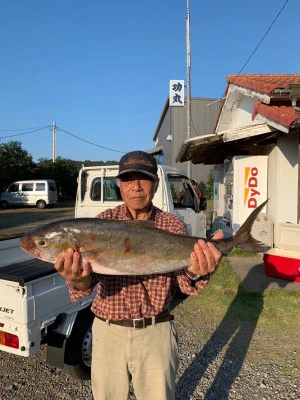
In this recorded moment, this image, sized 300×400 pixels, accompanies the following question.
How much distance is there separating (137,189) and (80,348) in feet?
7.65

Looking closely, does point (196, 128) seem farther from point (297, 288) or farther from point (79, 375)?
point (79, 375)

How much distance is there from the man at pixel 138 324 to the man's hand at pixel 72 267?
7cm

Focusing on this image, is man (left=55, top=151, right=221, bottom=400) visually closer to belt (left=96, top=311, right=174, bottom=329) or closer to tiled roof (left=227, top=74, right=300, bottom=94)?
belt (left=96, top=311, right=174, bottom=329)

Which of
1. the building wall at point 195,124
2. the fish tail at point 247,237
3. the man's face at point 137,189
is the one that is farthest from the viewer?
the building wall at point 195,124

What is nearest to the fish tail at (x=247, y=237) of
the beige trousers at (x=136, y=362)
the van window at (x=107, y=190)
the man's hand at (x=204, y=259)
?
the man's hand at (x=204, y=259)

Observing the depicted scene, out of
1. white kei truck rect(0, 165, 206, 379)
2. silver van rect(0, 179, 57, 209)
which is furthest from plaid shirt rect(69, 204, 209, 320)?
silver van rect(0, 179, 57, 209)

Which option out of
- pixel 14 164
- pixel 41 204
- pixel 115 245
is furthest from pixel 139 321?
pixel 14 164

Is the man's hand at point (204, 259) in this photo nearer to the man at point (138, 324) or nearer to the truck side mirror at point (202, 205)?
the man at point (138, 324)

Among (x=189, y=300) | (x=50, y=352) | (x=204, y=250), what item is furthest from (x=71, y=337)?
(x=189, y=300)

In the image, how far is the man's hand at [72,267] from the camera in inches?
80.0

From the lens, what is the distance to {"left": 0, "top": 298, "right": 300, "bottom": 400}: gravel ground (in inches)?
145

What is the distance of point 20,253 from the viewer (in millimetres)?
4883

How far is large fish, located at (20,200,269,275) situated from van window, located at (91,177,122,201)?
5301 millimetres

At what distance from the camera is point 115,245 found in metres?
2.19
